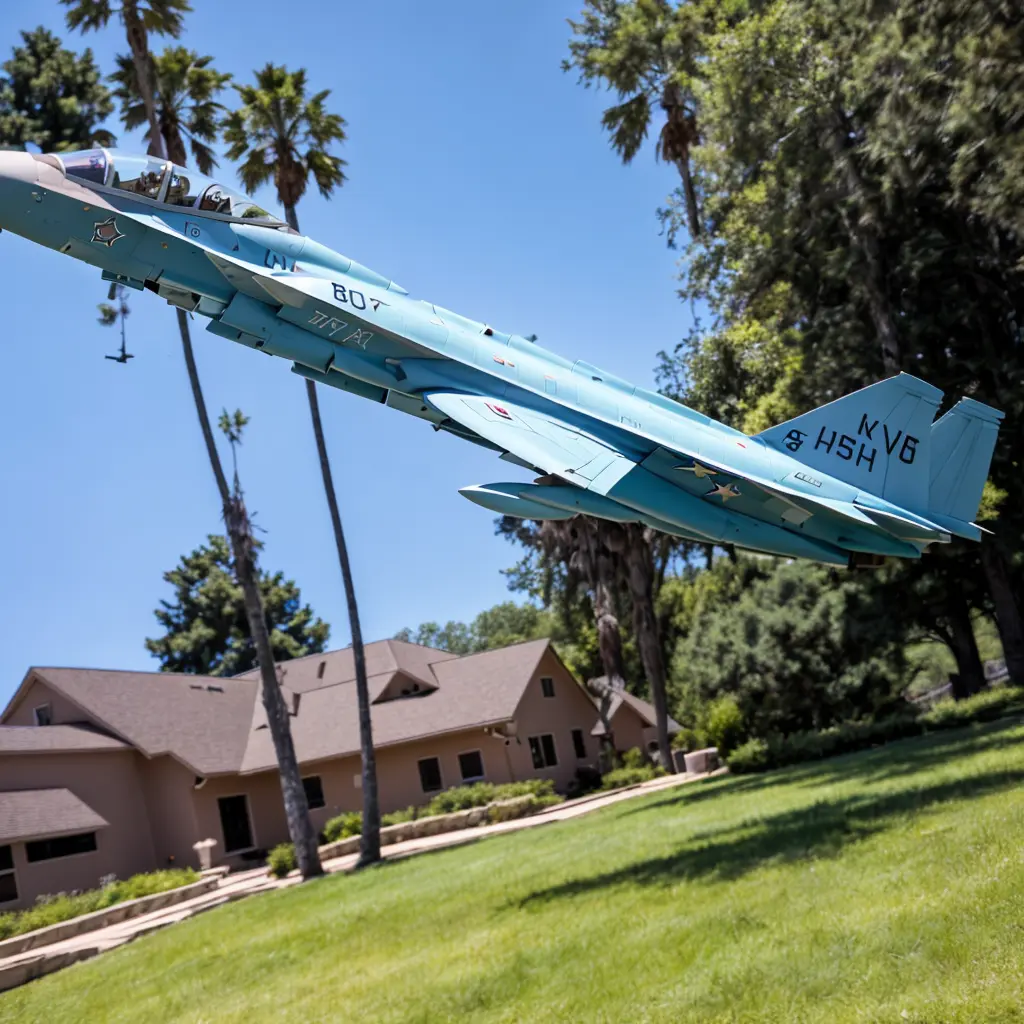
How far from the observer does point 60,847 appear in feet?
87.7

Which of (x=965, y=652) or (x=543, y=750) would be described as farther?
(x=543, y=750)

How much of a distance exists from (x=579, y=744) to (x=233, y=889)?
1706cm

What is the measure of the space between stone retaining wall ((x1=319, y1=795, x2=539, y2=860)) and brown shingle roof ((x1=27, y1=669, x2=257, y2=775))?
4.72 metres

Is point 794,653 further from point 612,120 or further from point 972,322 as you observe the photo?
point 612,120

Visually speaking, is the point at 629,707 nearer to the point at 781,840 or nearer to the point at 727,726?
the point at 727,726

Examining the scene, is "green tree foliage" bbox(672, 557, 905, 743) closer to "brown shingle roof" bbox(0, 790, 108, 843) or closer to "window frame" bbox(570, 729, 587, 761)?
"window frame" bbox(570, 729, 587, 761)

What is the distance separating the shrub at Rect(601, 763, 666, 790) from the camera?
3509 cm

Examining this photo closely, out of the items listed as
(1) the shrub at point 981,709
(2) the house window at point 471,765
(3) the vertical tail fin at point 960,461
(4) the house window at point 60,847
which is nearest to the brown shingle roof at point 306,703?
(2) the house window at point 471,765

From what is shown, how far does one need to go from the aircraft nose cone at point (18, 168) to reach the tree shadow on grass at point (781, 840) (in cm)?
1083

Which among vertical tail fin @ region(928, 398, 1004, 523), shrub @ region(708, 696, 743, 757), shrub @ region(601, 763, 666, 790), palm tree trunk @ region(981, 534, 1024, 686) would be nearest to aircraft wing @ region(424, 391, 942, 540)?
vertical tail fin @ region(928, 398, 1004, 523)

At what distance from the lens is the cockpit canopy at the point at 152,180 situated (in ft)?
25.3

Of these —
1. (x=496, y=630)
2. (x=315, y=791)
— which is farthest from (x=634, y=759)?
(x=496, y=630)

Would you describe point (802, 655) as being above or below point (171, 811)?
above

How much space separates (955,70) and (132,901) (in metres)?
25.7
